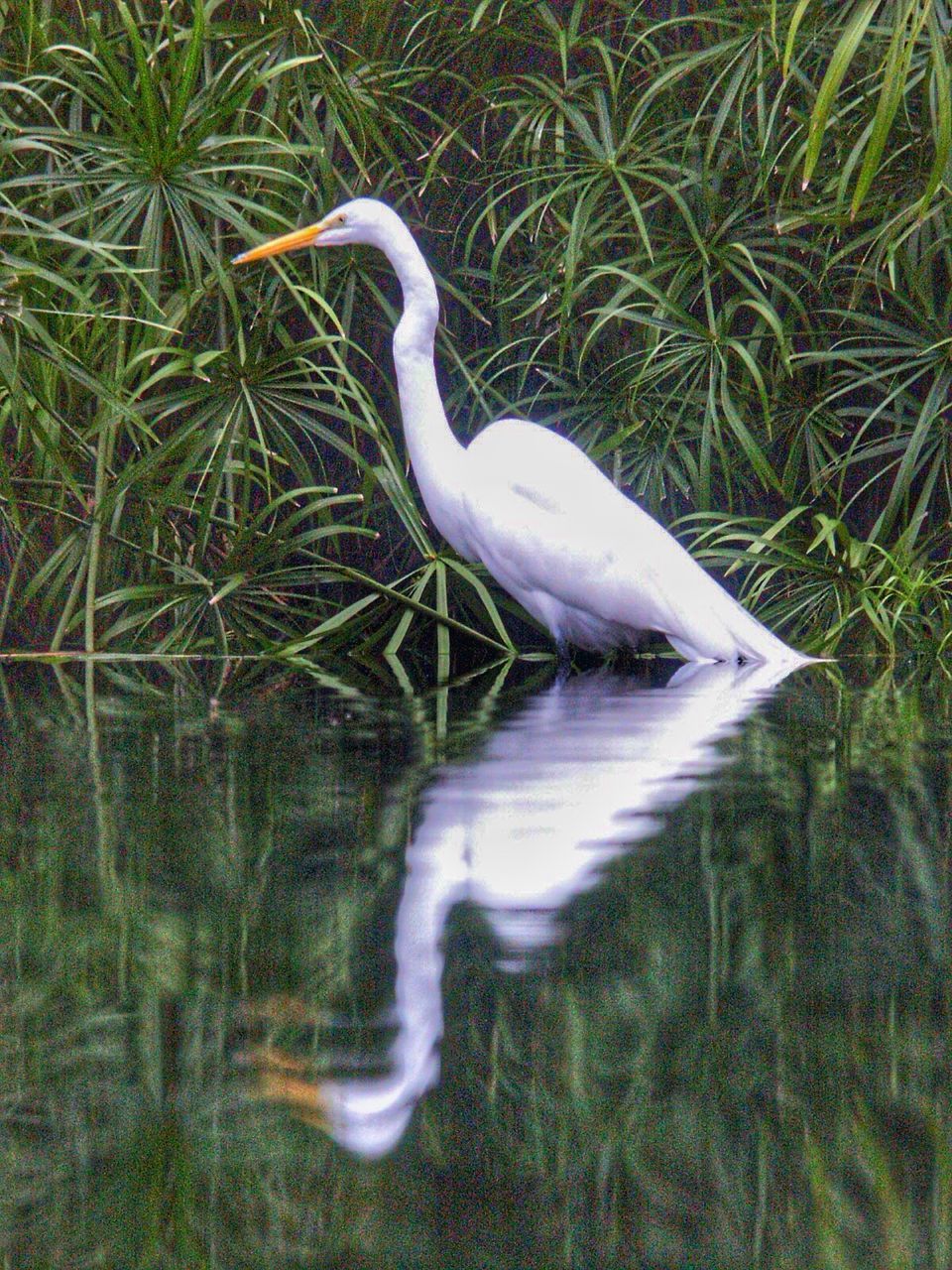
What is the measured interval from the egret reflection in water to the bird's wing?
87cm

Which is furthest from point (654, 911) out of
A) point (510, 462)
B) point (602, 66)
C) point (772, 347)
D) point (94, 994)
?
point (602, 66)

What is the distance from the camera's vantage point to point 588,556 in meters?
3.57

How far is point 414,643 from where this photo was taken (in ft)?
13.9

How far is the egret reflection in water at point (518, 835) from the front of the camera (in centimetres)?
77

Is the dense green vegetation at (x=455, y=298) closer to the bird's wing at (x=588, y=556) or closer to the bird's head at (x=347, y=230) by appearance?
the bird's head at (x=347, y=230)

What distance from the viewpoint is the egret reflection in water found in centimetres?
77

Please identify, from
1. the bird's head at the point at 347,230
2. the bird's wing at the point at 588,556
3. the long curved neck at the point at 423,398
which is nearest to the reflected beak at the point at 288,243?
the bird's head at the point at 347,230

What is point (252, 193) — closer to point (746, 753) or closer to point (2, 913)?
point (746, 753)

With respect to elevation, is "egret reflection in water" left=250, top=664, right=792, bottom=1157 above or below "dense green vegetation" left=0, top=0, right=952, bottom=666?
below

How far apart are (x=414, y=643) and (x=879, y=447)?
1358mm

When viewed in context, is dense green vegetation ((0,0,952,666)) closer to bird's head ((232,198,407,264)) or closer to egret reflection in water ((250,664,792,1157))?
bird's head ((232,198,407,264))

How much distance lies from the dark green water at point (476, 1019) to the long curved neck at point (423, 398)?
2.04 meters

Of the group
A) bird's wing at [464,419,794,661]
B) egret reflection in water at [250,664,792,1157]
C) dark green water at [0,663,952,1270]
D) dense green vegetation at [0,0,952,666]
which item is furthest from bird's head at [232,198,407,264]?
dark green water at [0,663,952,1270]

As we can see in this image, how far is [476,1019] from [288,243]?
332 cm
